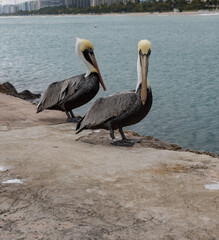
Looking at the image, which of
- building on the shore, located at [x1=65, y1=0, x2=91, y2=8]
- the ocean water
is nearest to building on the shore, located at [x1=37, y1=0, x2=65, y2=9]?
building on the shore, located at [x1=65, y1=0, x2=91, y2=8]

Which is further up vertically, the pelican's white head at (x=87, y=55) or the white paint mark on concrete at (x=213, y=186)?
the pelican's white head at (x=87, y=55)

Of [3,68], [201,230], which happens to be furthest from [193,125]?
[3,68]

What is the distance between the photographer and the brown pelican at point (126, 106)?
4.74 metres

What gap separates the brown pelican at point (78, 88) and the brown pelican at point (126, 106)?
1105 millimetres

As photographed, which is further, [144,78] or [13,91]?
[13,91]

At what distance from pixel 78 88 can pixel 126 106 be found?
1.43 metres

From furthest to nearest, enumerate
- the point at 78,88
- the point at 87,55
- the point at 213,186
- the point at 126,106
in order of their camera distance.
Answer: the point at 87,55, the point at 78,88, the point at 126,106, the point at 213,186

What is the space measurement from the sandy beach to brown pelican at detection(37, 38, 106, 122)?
1.20 metres

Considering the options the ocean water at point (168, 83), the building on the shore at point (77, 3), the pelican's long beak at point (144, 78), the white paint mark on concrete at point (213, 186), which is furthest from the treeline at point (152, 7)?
the white paint mark on concrete at point (213, 186)

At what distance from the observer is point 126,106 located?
4.74m

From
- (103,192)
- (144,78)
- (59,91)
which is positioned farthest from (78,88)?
(103,192)

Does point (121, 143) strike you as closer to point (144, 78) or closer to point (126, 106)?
point (126, 106)

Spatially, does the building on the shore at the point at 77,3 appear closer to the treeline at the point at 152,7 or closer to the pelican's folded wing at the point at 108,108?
the treeline at the point at 152,7

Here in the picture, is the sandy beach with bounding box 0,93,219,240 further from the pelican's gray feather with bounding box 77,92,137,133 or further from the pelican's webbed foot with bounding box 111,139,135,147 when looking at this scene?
the pelican's gray feather with bounding box 77,92,137,133
